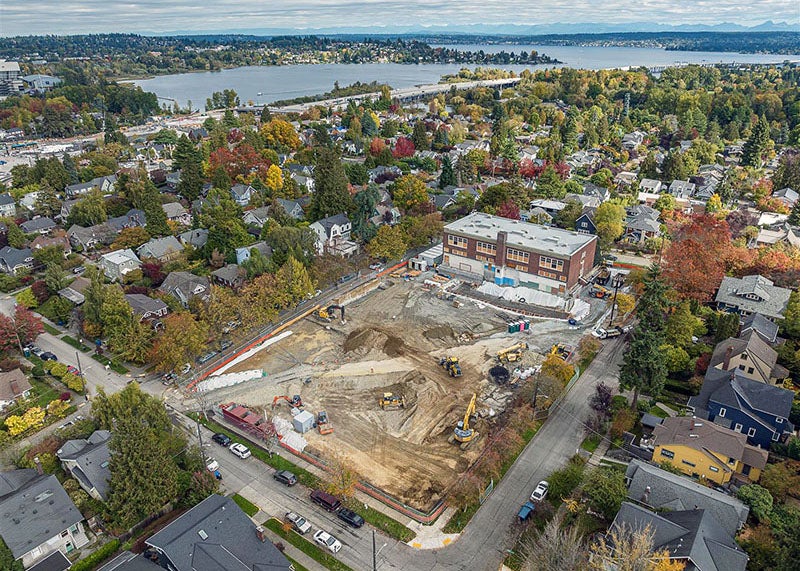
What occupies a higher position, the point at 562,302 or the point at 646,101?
the point at 646,101

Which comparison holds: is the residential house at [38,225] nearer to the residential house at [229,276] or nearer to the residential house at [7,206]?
the residential house at [7,206]

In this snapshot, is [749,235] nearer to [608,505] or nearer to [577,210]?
[577,210]

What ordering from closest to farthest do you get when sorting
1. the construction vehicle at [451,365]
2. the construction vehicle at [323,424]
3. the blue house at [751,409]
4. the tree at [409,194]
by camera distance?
the blue house at [751,409], the construction vehicle at [323,424], the construction vehicle at [451,365], the tree at [409,194]

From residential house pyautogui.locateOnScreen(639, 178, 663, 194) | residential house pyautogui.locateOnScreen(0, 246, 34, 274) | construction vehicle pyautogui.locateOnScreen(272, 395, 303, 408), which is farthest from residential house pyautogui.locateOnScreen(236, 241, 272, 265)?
residential house pyautogui.locateOnScreen(639, 178, 663, 194)

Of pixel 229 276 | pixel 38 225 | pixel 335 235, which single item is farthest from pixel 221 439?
pixel 38 225

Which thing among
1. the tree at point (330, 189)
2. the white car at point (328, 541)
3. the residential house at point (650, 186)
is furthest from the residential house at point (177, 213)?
the residential house at point (650, 186)

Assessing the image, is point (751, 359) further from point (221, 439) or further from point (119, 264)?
point (119, 264)

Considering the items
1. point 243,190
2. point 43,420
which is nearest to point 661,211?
point 243,190
